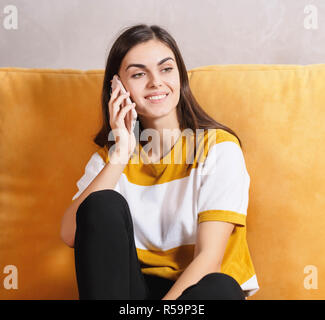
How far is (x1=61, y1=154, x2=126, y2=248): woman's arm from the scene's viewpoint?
1.13 metres

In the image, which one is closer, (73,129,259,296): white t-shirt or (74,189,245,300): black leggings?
(74,189,245,300): black leggings

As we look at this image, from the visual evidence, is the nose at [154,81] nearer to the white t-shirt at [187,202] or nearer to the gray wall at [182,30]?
the white t-shirt at [187,202]

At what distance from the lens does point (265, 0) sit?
5.05ft

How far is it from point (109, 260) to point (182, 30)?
0.96 meters

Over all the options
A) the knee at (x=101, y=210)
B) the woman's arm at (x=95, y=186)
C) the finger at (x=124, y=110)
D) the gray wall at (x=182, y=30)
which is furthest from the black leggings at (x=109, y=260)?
the gray wall at (x=182, y=30)

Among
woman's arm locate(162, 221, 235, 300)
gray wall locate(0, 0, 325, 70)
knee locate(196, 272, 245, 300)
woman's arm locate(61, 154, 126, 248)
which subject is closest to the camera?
knee locate(196, 272, 245, 300)

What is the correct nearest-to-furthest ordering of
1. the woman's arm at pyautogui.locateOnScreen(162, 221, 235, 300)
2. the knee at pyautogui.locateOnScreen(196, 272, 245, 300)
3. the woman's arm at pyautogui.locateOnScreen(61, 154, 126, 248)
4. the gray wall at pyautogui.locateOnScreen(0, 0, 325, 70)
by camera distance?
the knee at pyautogui.locateOnScreen(196, 272, 245, 300)
the woman's arm at pyautogui.locateOnScreen(162, 221, 235, 300)
the woman's arm at pyautogui.locateOnScreen(61, 154, 126, 248)
the gray wall at pyautogui.locateOnScreen(0, 0, 325, 70)

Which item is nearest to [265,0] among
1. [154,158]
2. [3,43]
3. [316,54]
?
[316,54]

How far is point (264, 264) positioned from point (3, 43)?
119cm

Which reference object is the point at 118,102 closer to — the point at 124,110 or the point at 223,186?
the point at 124,110

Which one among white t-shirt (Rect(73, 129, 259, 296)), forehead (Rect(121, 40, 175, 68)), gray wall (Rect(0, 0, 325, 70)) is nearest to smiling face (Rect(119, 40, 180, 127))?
forehead (Rect(121, 40, 175, 68))

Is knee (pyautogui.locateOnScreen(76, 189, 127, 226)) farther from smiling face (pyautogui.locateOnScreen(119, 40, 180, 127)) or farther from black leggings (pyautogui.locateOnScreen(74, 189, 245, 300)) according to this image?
smiling face (pyautogui.locateOnScreen(119, 40, 180, 127))

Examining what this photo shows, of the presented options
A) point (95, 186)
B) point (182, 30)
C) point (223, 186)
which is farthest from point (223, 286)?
point (182, 30)
